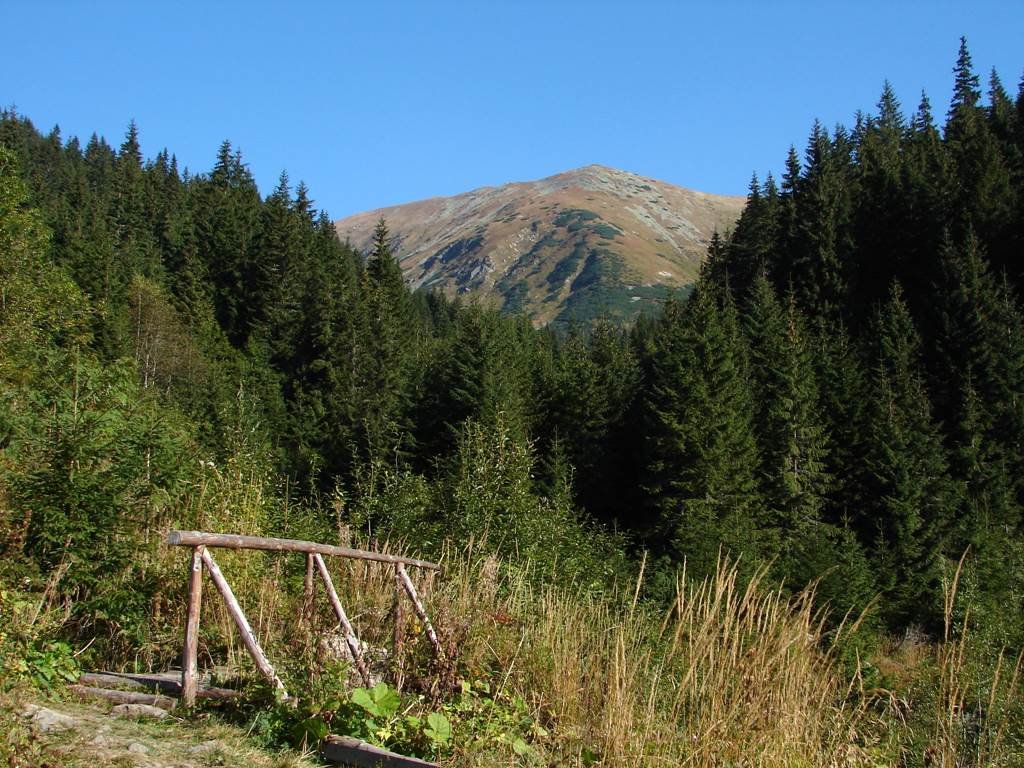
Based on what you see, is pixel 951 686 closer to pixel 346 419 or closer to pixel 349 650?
pixel 349 650

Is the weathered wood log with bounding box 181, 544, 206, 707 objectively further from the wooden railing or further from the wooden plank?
the wooden plank

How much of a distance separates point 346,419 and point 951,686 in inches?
2034

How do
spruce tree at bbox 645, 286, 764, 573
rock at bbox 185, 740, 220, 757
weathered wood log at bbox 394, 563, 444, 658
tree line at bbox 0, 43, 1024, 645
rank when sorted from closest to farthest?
1. rock at bbox 185, 740, 220, 757
2. weathered wood log at bbox 394, 563, 444, 658
3. tree line at bbox 0, 43, 1024, 645
4. spruce tree at bbox 645, 286, 764, 573

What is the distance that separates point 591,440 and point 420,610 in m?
48.2

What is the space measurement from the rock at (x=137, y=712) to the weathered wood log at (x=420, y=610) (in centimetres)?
161

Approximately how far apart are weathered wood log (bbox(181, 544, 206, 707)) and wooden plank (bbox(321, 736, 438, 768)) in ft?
3.27

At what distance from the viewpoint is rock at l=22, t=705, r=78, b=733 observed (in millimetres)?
4221

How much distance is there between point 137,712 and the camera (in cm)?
495

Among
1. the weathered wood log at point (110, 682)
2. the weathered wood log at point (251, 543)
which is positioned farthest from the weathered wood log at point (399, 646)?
the weathered wood log at point (110, 682)

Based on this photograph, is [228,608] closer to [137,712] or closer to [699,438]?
[137,712]

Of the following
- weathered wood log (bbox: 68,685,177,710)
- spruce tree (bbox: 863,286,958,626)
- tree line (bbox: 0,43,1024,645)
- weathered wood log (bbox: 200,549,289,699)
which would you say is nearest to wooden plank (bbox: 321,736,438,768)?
weathered wood log (bbox: 200,549,289,699)

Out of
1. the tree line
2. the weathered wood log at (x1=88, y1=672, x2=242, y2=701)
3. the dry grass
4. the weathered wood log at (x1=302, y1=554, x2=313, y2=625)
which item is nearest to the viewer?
the dry grass

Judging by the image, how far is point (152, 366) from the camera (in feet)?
188

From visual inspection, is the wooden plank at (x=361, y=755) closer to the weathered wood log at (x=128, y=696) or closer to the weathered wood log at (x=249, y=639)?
the weathered wood log at (x=249, y=639)
